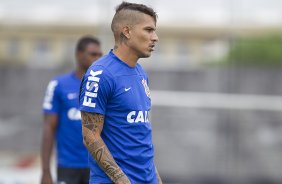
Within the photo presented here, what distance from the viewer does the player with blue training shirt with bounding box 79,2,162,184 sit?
4.41 meters

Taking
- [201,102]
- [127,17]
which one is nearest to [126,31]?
[127,17]

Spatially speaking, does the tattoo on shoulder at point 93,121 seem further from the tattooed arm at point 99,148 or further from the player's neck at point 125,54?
the player's neck at point 125,54

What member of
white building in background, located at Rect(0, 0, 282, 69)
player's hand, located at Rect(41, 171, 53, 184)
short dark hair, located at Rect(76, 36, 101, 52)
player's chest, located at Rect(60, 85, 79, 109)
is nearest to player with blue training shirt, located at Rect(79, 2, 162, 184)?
player's chest, located at Rect(60, 85, 79, 109)

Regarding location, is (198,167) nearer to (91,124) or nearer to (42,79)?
(42,79)

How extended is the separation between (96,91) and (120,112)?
210 millimetres

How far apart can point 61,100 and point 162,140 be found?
11609 millimetres

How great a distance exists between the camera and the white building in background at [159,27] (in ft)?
60.7

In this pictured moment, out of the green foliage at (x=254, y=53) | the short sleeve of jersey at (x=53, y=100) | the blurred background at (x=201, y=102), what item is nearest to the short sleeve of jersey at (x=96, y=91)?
the short sleeve of jersey at (x=53, y=100)

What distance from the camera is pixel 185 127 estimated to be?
723 inches

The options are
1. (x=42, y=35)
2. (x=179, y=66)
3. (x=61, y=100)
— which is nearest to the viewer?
(x=61, y=100)

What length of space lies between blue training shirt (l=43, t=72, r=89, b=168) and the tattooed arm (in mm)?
2360

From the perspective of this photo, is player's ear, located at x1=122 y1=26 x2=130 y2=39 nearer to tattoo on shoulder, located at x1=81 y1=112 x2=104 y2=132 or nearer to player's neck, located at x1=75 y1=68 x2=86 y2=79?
tattoo on shoulder, located at x1=81 y1=112 x2=104 y2=132

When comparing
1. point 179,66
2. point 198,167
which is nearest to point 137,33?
point 198,167

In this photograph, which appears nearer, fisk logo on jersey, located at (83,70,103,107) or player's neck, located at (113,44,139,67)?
fisk logo on jersey, located at (83,70,103,107)
